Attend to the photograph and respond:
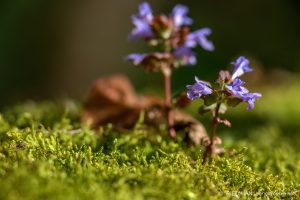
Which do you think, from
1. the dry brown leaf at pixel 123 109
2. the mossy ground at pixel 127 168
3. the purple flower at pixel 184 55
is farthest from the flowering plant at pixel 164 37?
the mossy ground at pixel 127 168

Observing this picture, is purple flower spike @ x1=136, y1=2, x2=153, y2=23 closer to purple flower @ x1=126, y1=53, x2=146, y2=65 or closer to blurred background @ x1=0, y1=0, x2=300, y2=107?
purple flower @ x1=126, y1=53, x2=146, y2=65

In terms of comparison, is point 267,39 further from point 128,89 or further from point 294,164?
point 294,164

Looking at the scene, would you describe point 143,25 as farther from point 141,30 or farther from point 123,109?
point 123,109

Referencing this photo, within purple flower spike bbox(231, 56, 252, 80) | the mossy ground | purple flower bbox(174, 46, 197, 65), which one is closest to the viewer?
the mossy ground

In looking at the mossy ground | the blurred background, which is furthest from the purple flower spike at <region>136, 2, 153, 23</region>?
the blurred background

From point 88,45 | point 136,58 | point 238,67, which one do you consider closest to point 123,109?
point 136,58

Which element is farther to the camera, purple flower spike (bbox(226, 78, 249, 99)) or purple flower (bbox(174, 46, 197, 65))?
purple flower (bbox(174, 46, 197, 65))

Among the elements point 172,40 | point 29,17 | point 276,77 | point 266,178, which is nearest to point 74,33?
point 29,17
